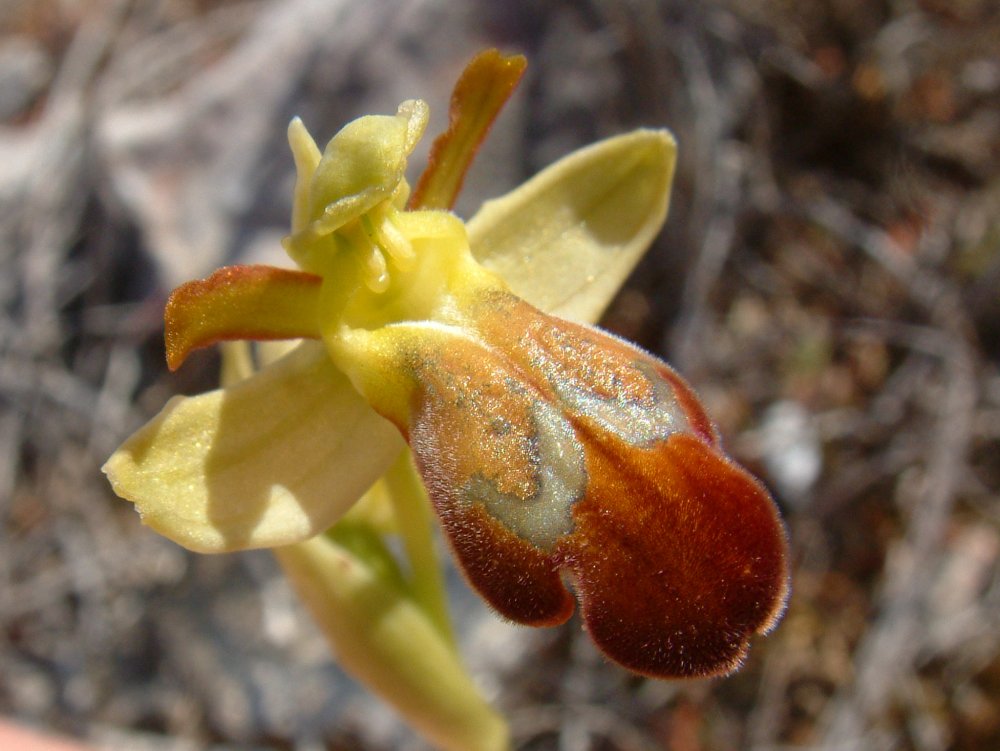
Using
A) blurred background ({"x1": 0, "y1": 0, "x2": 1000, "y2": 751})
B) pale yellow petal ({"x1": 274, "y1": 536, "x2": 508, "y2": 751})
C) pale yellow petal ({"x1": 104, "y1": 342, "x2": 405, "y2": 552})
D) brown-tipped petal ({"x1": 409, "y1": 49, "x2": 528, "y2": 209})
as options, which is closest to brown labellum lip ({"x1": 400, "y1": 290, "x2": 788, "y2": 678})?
pale yellow petal ({"x1": 104, "y1": 342, "x2": 405, "y2": 552})

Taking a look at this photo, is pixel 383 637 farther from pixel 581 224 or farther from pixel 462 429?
pixel 581 224

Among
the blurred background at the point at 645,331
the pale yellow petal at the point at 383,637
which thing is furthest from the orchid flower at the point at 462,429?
the blurred background at the point at 645,331

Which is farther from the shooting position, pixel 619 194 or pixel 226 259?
pixel 226 259

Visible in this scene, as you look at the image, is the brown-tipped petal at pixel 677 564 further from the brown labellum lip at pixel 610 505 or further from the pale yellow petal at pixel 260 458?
the pale yellow petal at pixel 260 458

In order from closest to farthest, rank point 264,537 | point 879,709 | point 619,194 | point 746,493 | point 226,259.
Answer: point 746,493 < point 264,537 < point 619,194 < point 879,709 < point 226,259

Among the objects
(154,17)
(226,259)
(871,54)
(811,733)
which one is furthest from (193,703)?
(871,54)

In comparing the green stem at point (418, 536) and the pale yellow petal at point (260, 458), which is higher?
the pale yellow petal at point (260, 458)

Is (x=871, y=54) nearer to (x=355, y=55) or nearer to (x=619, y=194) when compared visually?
(x=355, y=55)
